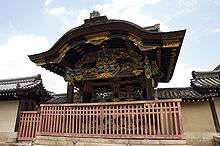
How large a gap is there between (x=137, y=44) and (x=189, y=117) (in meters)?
6.65

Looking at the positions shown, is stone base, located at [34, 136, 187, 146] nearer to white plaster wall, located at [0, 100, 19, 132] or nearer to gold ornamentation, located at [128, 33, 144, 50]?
white plaster wall, located at [0, 100, 19, 132]

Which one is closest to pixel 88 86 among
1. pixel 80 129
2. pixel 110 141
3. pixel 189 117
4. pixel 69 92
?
pixel 69 92

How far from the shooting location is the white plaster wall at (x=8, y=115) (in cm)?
1270

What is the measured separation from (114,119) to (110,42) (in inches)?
164

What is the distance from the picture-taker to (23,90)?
40.9 feet

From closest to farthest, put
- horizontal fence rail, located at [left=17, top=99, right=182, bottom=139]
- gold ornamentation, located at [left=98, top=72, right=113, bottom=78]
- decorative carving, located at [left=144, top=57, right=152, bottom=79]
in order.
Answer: horizontal fence rail, located at [left=17, top=99, right=182, bottom=139], decorative carving, located at [left=144, top=57, right=152, bottom=79], gold ornamentation, located at [left=98, top=72, right=113, bottom=78]

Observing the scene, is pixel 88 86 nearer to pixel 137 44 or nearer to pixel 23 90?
pixel 23 90

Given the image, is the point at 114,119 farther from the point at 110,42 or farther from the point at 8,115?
the point at 8,115

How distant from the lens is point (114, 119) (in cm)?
923

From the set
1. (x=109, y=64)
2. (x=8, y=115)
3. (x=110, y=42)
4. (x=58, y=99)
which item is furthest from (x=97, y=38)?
(x=58, y=99)

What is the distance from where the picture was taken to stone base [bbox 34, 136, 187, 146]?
25.7ft

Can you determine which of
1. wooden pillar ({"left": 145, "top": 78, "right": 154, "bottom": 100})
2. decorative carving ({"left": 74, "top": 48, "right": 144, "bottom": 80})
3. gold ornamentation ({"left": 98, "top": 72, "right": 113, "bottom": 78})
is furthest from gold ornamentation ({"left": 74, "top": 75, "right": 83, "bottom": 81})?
wooden pillar ({"left": 145, "top": 78, "right": 154, "bottom": 100})

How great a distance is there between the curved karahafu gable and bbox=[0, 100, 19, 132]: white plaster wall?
3371 millimetres

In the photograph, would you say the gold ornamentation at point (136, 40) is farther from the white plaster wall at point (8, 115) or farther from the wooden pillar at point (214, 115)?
the white plaster wall at point (8, 115)
